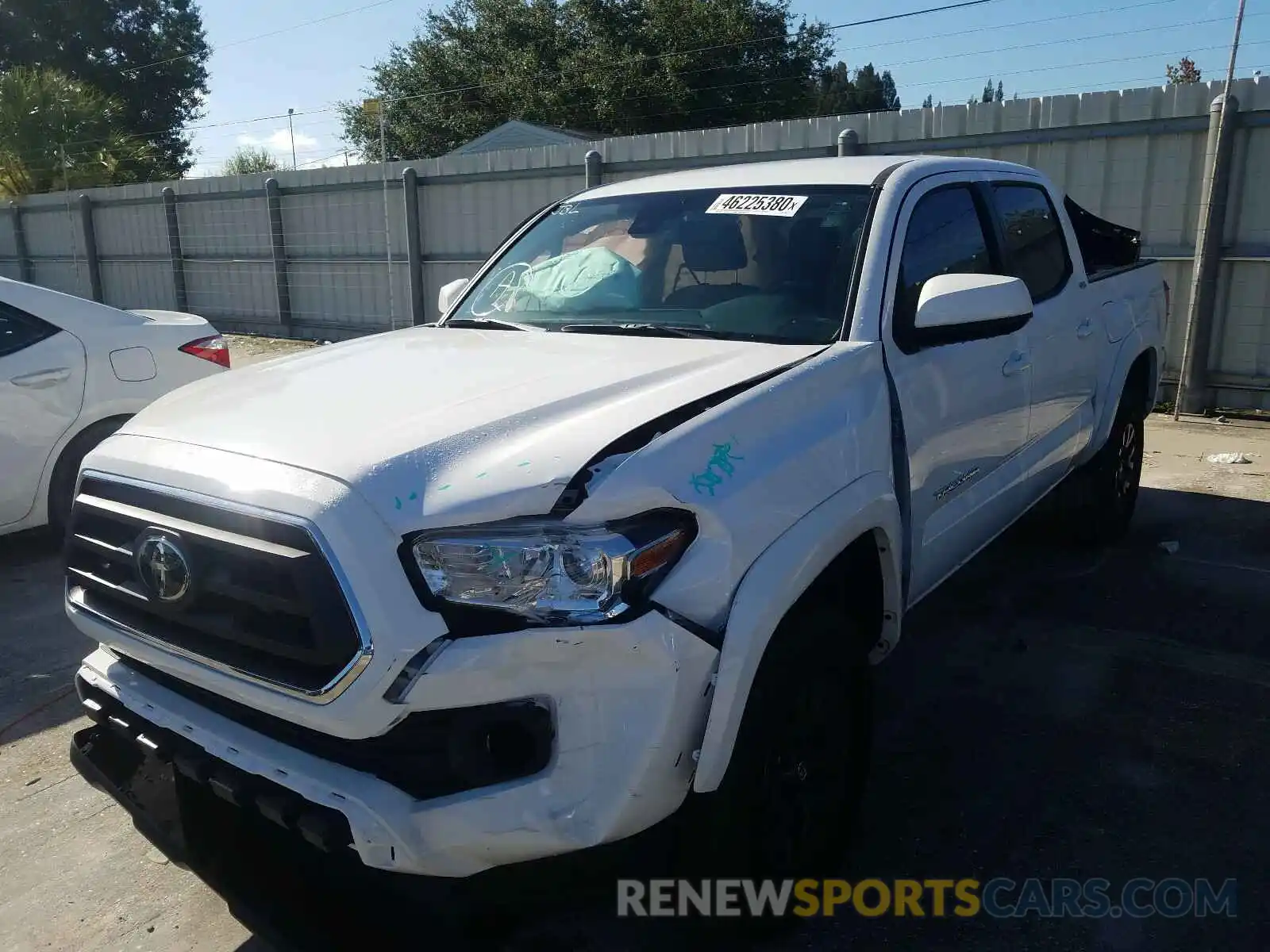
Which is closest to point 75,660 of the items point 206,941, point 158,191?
point 206,941

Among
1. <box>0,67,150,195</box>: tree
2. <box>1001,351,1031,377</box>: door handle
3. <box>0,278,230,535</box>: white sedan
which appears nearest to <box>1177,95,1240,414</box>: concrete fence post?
<box>1001,351,1031,377</box>: door handle

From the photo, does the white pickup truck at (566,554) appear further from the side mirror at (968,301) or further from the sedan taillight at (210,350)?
the sedan taillight at (210,350)

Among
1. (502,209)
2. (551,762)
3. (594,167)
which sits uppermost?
(594,167)

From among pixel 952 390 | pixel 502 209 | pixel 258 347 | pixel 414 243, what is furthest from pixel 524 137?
pixel 952 390

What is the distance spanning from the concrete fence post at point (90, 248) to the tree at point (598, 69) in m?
A: 14.1

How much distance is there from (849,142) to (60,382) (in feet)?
22.1

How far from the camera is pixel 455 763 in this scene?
1.83 metres

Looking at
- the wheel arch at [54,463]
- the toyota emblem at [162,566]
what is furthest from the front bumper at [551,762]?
the wheel arch at [54,463]

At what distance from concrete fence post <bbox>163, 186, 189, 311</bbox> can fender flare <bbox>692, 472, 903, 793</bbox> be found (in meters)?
16.5

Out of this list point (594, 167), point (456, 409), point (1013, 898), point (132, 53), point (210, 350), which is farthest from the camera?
point (132, 53)

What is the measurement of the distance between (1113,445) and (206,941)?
4430 mm

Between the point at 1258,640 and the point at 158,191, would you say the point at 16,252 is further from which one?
the point at 1258,640

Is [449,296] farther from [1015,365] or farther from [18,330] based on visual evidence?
[18,330]

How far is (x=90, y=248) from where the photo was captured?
58.9ft
